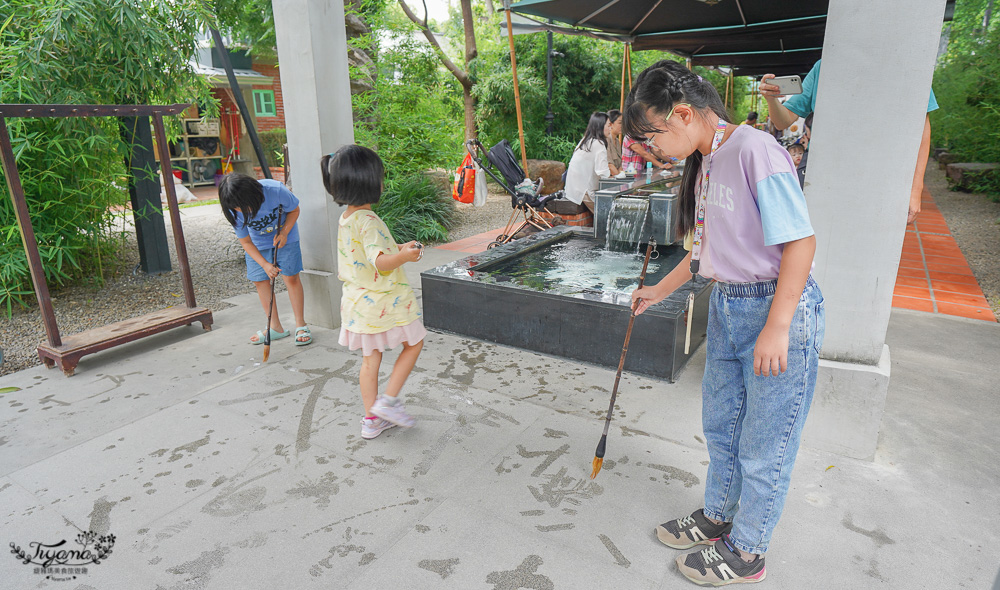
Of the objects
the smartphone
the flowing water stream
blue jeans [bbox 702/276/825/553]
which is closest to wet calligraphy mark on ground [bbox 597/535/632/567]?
blue jeans [bbox 702/276/825/553]

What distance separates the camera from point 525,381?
3.23 m

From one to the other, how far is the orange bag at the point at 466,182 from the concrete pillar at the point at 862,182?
4058 mm

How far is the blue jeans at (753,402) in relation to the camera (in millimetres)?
1593

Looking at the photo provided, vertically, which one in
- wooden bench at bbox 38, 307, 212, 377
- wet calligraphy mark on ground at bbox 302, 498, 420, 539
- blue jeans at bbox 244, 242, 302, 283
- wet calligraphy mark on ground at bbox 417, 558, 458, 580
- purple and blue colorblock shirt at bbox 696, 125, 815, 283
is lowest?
wet calligraphy mark on ground at bbox 417, 558, 458, 580

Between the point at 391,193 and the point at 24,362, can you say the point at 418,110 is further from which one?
the point at 24,362

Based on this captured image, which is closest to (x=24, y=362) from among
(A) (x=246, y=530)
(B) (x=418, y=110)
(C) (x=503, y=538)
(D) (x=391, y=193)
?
(A) (x=246, y=530)

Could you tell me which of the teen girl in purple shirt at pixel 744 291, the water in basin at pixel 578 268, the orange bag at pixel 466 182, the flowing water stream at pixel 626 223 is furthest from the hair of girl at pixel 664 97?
the orange bag at pixel 466 182

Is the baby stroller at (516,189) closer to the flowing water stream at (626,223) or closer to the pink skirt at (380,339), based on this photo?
the flowing water stream at (626,223)

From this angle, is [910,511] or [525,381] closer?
[910,511]

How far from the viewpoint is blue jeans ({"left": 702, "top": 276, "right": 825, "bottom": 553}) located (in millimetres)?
1593

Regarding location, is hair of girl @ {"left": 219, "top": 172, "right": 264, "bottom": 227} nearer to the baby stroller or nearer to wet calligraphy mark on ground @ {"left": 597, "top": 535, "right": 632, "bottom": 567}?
wet calligraphy mark on ground @ {"left": 597, "top": 535, "right": 632, "bottom": 567}

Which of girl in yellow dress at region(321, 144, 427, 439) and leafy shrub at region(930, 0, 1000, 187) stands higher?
leafy shrub at region(930, 0, 1000, 187)

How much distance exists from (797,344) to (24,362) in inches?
174

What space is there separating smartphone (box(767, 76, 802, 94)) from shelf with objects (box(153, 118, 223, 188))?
13.6 metres
